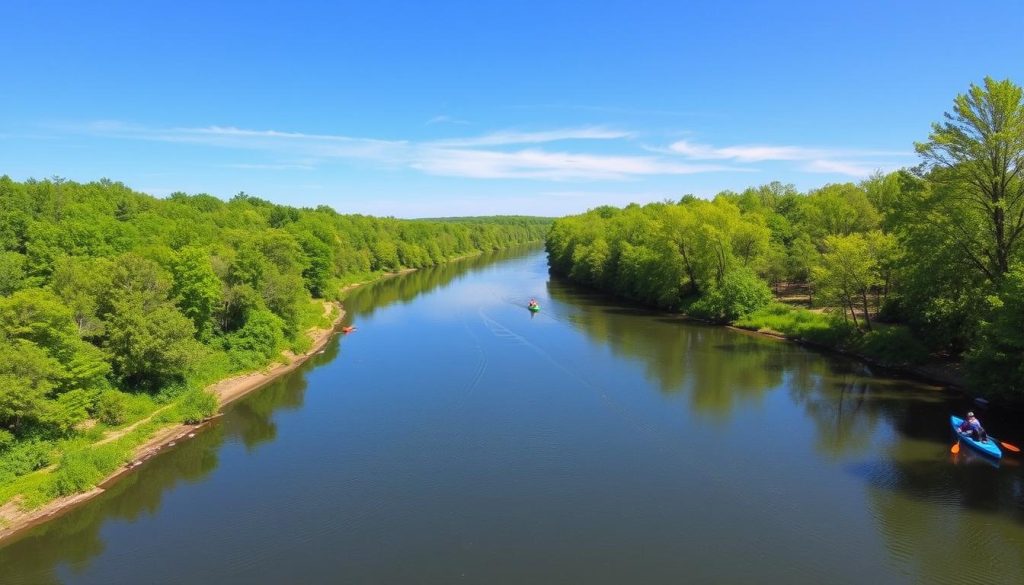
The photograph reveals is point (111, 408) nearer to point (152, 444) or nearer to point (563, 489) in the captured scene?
point (152, 444)

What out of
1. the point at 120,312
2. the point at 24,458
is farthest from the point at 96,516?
the point at 120,312

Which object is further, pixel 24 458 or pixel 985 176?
pixel 985 176

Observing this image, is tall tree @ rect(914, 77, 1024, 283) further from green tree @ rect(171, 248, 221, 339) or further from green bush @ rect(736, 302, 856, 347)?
green tree @ rect(171, 248, 221, 339)

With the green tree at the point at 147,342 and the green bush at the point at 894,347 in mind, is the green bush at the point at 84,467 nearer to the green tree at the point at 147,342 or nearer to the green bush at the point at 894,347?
the green tree at the point at 147,342

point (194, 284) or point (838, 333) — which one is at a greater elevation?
point (194, 284)

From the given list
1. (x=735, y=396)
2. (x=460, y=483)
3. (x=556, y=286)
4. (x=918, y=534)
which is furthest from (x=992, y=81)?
(x=556, y=286)

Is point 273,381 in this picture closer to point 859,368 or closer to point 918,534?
point 918,534
